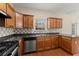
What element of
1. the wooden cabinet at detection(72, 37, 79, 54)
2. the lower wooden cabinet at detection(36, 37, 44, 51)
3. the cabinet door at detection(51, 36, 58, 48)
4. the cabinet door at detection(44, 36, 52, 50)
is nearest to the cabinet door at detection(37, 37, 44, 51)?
the lower wooden cabinet at detection(36, 37, 44, 51)

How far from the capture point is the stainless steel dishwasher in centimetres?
316

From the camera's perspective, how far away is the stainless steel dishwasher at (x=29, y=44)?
10.4 ft

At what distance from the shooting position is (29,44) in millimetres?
3248

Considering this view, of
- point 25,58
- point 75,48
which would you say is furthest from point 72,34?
point 25,58

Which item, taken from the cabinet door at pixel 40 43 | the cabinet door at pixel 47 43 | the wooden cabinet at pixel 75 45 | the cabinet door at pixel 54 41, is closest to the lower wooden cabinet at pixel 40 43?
the cabinet door at pixel 40 43

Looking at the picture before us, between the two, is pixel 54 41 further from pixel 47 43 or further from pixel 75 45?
pixel 75 45

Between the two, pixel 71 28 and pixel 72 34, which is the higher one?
pixel 71 28

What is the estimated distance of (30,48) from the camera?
3264 millimetres

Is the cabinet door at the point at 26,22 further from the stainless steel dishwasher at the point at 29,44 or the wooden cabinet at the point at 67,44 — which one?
the wooden cabinet at the point at 67,44

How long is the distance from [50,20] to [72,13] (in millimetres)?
1117

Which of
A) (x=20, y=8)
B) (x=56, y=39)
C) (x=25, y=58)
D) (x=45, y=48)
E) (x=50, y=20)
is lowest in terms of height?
(x=45, y=48)

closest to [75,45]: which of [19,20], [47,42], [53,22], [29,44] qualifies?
[47,42]

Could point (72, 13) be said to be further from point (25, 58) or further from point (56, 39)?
point (25, 58)

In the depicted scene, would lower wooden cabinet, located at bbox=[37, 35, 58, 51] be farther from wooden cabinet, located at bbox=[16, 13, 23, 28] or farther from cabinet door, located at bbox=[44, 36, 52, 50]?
wooden cabinet, located at bbox=[16, 13, 23, 28]
